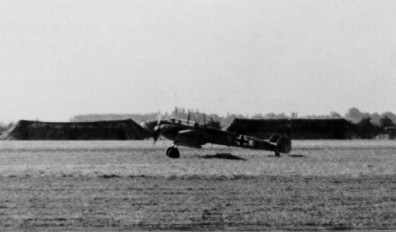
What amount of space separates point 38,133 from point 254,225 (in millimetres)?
61986

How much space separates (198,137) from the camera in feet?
87.9

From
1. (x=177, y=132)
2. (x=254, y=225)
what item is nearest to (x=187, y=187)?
(x=254, y=225)

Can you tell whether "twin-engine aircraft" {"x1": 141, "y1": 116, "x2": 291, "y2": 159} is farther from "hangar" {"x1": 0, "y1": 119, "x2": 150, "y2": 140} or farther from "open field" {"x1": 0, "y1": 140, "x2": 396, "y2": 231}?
"hangar" {"x1": 0, "y1": 119, "x2": 150, "y2": 140}

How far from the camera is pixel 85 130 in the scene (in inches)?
2653

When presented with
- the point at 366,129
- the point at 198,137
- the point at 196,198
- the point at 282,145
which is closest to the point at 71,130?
the point at 366,129

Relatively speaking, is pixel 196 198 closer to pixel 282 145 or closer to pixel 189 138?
pixel 189 138

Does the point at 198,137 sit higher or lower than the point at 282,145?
higher

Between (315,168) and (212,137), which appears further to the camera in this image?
(212,137)

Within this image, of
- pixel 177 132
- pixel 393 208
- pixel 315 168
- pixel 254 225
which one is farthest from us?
pixel 177 132

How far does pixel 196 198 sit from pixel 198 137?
14240mm

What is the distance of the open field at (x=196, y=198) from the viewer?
Answer: 966cm

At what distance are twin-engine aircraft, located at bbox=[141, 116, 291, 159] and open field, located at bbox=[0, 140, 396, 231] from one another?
235 inches

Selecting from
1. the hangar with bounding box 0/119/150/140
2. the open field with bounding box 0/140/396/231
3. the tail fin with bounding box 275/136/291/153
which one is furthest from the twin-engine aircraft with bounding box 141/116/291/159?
the hangar with bounding box 0/119/150/140

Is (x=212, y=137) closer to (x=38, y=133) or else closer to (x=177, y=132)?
(x=177, y=132)
